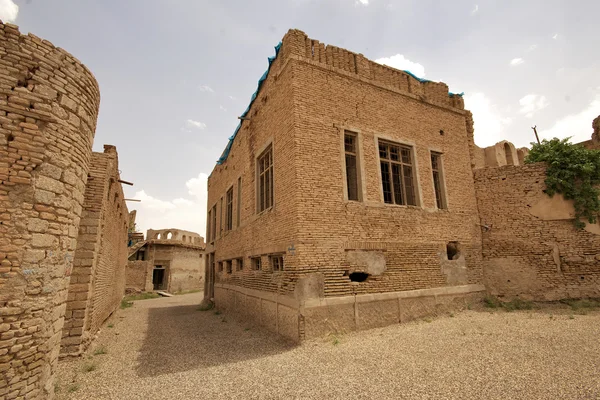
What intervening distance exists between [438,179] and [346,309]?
576 centimetres

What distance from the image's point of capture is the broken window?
27.0 feet

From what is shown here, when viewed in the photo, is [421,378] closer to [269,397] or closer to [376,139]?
[269,397]

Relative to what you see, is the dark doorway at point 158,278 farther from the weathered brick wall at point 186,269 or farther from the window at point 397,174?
the window at point 397,174

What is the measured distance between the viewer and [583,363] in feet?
15.5

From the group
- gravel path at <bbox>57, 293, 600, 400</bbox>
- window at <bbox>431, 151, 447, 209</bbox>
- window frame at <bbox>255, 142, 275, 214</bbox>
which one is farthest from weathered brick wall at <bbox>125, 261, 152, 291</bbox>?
window at <bbox>431, 151, 447, 209</bbox>

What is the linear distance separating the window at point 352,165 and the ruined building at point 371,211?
1.6 inches

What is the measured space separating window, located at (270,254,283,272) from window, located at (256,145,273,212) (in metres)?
1.62

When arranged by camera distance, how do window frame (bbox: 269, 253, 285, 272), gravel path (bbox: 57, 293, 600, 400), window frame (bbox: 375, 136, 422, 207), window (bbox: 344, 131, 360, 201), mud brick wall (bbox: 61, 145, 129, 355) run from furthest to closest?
window frame (bbox: 375, 136, 422, 207)
window (bbox: 344, 131, 360, 201)
window frame (bbox: 269, 253, 285, 272)
mud brick wall (bbox: 61, 145, 129, 355)
gravel path (bbox: 57, 293, 600, 400)

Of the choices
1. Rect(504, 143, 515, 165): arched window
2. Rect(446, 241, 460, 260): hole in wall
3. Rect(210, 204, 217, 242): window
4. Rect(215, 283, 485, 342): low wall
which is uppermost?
Rect(504, 143, 515, 165): arched window

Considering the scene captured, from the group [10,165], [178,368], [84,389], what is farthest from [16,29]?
[178,368]

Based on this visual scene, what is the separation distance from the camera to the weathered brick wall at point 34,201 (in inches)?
139

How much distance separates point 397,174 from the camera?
9383mm

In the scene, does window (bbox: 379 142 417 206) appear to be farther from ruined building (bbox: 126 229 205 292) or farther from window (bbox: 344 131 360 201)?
ruined building (bbox: 126 229 205 292)

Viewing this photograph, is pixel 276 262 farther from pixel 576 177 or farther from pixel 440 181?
pixel 576 177
